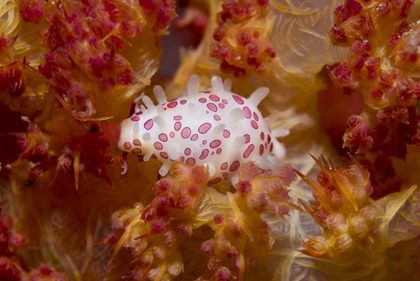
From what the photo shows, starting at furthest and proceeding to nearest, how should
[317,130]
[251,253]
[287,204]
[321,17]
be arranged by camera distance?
[317,130] < [321,17] < [251,253] < [287,204]

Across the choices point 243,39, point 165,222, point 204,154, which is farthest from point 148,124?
point 243,39

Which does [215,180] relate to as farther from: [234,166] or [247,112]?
[247,112]

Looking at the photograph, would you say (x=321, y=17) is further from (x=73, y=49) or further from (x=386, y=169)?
(x=73, y=49)

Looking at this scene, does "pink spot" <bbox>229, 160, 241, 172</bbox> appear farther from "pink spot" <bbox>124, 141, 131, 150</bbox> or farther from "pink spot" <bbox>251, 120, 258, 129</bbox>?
"pink spot" <bbox>124, 141, 131, 150</bbox>

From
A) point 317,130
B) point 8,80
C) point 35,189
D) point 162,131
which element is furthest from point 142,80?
point 317,130

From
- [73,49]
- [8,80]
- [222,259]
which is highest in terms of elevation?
[73,49]

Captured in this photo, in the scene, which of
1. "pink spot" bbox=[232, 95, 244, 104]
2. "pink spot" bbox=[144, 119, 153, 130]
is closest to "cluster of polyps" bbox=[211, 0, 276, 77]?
"pink spot" bbox=[232, 95, 244, 104]

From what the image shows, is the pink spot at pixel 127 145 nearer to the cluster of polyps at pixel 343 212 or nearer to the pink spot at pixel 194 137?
the pink spot at pixel 194 137
